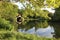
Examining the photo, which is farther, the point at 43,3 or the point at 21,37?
the point at 21,37

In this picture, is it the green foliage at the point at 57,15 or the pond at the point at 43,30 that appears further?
the green foliage at the point at 57,15

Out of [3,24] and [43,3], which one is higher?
[43,3]

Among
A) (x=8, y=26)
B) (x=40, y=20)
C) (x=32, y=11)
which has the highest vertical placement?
(x=32, y=11)

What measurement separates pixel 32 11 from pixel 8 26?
14324mm

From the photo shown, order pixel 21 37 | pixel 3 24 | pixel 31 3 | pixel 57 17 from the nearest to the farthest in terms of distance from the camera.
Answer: pixel 31 3 < pixel 21 37 < pixel 3 24 < pixel 57 17

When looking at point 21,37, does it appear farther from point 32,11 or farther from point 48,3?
point 48,3

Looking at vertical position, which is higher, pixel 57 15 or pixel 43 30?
pixel 43 30

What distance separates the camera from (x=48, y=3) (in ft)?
27.0

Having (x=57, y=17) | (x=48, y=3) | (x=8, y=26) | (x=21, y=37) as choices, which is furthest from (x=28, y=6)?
(x=57, y=17)

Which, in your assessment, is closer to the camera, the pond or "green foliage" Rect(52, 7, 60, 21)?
the pond

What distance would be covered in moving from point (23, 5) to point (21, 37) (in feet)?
23.8

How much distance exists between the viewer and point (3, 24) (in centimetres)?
2328

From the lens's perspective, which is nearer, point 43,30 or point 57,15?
point 43,30

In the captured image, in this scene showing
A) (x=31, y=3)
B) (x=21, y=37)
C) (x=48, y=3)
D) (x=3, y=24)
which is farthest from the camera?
(x=3, y=24)
